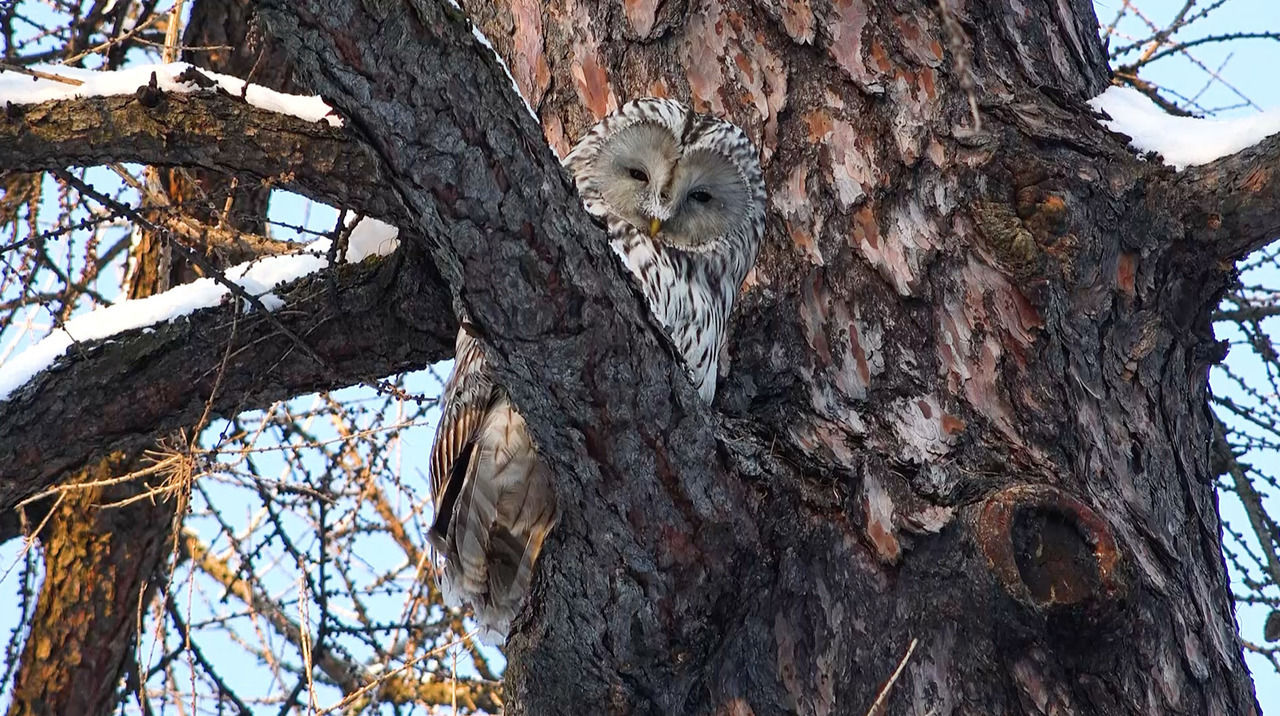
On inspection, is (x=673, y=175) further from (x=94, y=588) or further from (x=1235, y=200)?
(x=94, y=588)

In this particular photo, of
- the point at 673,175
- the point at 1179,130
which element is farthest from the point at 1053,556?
the point at 673,175

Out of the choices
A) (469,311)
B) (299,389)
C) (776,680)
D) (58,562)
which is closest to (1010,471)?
(776,680)

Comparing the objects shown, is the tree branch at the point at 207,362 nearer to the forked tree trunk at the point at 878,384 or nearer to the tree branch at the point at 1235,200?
the forked tree trunk at the point at 878,384

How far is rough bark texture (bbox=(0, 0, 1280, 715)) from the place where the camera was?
183cm

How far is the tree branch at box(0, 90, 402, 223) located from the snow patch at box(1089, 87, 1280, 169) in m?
1.61

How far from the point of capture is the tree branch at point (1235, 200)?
2.46 metres

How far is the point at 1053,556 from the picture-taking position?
2.15m

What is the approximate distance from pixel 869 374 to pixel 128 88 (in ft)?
5.49

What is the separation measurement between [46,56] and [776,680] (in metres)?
3.34

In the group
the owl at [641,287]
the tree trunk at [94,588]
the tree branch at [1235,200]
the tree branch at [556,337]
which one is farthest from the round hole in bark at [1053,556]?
the tree trunk at [94,588]

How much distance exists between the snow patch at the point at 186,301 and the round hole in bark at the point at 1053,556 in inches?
60.5

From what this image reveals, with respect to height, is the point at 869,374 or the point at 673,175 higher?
the point at 673,175

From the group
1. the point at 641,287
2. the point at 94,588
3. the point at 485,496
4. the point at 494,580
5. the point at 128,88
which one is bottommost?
the point at 494,580

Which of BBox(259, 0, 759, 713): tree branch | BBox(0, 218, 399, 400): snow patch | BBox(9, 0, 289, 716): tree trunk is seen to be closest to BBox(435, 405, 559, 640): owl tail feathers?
BBox(259, 0, 759, 713): tree branch
